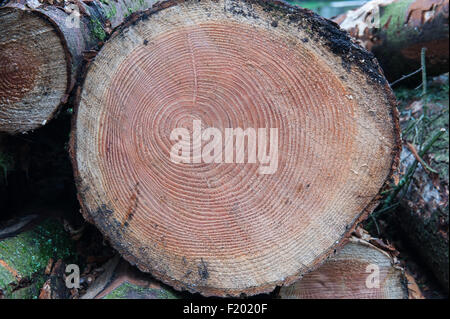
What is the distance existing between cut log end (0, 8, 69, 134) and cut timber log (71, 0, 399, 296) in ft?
0.43

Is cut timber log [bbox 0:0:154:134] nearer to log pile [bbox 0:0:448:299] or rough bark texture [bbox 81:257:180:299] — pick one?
log pile [bbox 0:0:448:299]

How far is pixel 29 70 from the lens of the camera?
153cm

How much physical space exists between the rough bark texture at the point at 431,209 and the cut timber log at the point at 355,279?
1.26 ft

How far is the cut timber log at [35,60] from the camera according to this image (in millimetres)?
1494

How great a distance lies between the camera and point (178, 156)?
5.09 ft

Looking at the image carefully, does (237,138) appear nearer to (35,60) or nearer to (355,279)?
(35,60)

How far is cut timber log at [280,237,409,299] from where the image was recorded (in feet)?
6.02

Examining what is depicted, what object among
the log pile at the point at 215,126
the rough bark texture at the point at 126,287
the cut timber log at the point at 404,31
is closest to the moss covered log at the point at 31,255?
the log pile at the point at 215,126

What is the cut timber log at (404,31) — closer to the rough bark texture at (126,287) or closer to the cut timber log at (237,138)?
the cut timber log at (237,138)

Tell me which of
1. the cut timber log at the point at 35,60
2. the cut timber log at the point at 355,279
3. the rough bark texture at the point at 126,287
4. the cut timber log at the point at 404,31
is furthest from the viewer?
the cut timber log at the point at 404,31

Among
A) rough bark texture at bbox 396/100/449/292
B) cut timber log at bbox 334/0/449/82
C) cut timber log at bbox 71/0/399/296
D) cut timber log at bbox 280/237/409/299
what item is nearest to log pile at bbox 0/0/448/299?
cut timber log at bbox 71/0/399/296

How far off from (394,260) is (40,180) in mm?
1812
